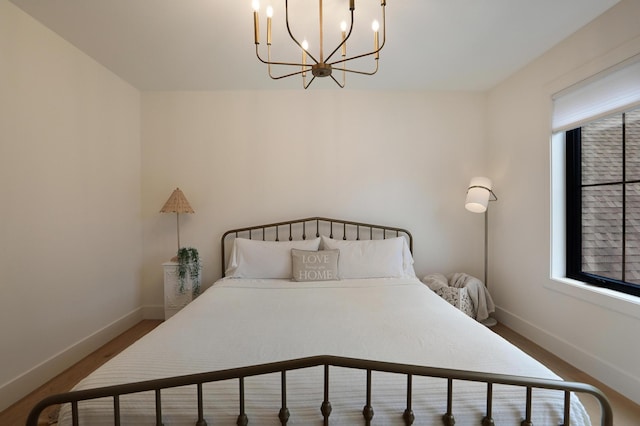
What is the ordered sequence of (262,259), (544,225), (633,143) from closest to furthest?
1. (633,143)
2. (544,225)
3. (262,259)

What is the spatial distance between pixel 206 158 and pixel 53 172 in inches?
50.6

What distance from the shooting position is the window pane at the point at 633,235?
1.91 meters

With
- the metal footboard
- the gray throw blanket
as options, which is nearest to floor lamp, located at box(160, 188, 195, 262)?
the metal footboard

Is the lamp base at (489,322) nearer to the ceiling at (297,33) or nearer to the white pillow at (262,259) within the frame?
the white pillow at (262,259)

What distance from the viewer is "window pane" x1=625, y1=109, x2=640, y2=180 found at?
6.19ft

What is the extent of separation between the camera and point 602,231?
84.7 inches

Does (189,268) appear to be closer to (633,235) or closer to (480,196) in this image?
(480,196)

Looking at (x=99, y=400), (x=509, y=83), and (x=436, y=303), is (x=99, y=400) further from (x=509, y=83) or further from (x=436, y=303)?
(x=509, y=83)

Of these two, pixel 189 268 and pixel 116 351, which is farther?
pixel 189 268

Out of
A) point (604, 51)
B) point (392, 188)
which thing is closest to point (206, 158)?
point (392, 188)

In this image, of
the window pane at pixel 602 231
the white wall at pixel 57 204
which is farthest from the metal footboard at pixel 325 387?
the window pane at pixel 602 231

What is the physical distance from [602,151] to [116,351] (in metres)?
4.17

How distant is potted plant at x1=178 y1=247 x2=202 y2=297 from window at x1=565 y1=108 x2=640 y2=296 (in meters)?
3.28

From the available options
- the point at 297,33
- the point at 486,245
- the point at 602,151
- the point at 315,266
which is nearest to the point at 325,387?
the point at 315,266
